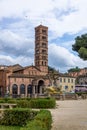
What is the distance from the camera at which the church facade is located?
8888 cm

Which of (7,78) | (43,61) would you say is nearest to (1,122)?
(7,78)

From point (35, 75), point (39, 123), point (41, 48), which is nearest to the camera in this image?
point (39, 123)

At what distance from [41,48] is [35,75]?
12369mm

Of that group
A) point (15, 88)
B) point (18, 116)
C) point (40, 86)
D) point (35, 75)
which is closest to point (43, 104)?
point (18, 116)

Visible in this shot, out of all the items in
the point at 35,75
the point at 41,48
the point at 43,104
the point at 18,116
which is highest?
the point at 41,48

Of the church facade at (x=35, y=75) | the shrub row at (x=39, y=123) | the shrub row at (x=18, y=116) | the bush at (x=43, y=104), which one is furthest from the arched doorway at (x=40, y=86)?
the shrub row at (x=39, y=123)

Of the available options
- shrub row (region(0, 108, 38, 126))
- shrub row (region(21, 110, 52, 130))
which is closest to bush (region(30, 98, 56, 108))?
shrub row (region(0, 108, 38, 126))

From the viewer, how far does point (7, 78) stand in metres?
87.4

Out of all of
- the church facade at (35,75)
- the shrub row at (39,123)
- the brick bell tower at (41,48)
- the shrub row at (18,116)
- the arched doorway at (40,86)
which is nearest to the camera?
the shrub row at (39,123)

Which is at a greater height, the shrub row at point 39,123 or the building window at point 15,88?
the building window at point 15,88

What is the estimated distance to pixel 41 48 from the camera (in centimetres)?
10425

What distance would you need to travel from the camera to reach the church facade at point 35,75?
88875mm

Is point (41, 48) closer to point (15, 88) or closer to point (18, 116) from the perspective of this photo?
point (15, 88)

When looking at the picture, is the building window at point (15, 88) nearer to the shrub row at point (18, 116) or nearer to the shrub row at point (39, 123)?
the shrub row at point (18, 116)
